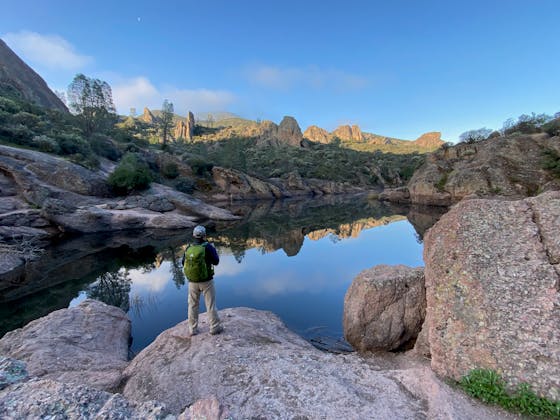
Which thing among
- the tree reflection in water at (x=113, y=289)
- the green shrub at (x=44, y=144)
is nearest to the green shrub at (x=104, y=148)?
the green shrub at (x=44, y=144)

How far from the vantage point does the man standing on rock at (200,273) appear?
577cm

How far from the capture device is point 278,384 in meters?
4.44

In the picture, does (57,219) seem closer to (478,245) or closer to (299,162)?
(478,245)

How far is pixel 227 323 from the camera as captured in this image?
22.5 ft

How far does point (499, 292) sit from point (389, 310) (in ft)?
8.55

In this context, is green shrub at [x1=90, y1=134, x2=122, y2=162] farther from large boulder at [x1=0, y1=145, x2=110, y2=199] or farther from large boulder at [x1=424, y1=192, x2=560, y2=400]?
large boulder at [x1=424, y1=192, x2=560, y2=400]

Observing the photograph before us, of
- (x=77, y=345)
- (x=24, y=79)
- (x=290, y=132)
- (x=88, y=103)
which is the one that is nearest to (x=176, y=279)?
(x=77, y=345)

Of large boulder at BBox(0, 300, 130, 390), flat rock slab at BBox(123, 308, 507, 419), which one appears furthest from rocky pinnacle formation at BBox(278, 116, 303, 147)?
flat rock slab at BBox(123, 308, 507, 419)

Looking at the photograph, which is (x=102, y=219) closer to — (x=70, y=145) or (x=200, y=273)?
(x=70, y=145)

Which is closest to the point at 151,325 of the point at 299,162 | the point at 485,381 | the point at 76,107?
the point at 485,381

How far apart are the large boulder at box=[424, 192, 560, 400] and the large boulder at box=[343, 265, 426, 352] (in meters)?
1.00

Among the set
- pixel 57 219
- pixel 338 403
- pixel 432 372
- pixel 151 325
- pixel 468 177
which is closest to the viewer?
pixel 338 403

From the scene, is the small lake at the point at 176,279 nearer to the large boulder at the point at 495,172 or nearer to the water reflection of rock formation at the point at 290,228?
the water reflection of rock formation at the point at 290,228

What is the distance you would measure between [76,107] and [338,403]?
202ft
